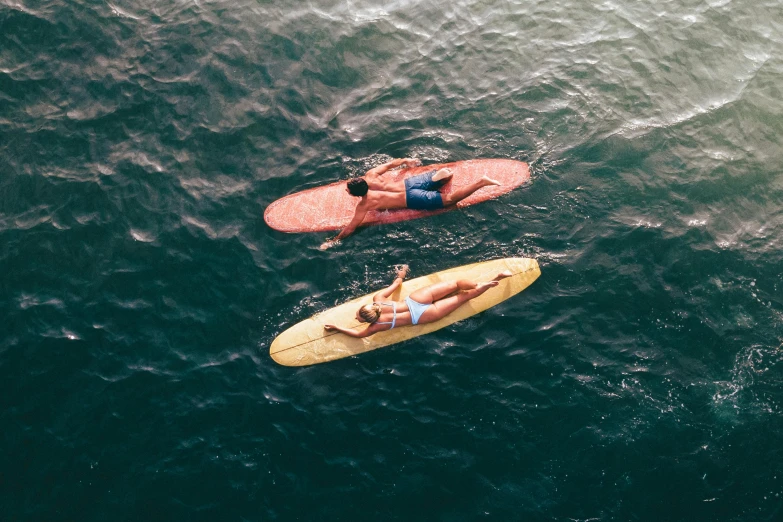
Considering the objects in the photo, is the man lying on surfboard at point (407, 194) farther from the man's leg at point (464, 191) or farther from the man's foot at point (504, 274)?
the man's foot at point (504, 274)

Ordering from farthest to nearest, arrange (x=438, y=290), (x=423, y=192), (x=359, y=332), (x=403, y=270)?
(x=423, y=192) → (x=403, y=270) → (x=438, y=290) → (x=359, y=332)

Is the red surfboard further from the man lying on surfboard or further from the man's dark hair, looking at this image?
the man's dark hair

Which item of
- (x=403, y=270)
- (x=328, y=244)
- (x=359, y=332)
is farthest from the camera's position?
(x=328, y=244)

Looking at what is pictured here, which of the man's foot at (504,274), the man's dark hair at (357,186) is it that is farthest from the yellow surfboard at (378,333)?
the man's dark hair at (357,186)

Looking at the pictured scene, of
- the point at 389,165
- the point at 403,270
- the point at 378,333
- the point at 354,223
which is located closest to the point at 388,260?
the point at 403,270

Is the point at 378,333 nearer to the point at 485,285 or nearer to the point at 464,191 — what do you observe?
the point at 485,285

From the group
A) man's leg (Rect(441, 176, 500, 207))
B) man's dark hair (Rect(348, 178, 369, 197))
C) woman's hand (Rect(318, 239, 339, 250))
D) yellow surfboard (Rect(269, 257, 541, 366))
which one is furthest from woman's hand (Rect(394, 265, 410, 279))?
man's dark hair (Rect(348, 178, 369, 197))

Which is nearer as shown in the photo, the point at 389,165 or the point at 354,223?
the point at 354,223

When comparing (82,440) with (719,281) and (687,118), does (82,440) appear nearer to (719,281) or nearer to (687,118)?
(719,281)
